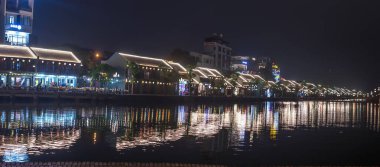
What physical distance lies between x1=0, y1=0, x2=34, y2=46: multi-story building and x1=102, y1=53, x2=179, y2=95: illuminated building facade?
18772 mm

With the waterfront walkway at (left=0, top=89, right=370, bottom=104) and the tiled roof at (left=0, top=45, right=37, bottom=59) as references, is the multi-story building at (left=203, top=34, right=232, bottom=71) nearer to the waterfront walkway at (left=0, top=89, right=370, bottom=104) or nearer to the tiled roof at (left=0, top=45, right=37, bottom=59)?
the waterfront walkway at (left=0, top=89, right=370, bottom=104)

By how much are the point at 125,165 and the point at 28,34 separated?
75.1m

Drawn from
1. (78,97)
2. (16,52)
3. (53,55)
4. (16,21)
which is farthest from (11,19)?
(78,97)

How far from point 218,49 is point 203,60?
1620 centimetres

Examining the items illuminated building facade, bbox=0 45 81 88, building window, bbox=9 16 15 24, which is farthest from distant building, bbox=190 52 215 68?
building window, bbox=9 16 15 24

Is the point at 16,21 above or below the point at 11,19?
below

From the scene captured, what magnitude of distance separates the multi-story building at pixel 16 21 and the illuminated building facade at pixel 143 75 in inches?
739

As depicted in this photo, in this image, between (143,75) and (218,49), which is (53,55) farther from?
(218,49)

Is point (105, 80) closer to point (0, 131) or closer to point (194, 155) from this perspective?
point (0, 131)

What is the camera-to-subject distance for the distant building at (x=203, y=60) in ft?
450

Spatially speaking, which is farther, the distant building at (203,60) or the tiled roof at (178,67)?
the distant building at (203,60)

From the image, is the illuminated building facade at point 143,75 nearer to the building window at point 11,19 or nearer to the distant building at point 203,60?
the building window at point 11,19

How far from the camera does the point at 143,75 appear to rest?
9738 cm

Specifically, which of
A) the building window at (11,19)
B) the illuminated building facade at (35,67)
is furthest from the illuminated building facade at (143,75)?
the building window at (11,19)
